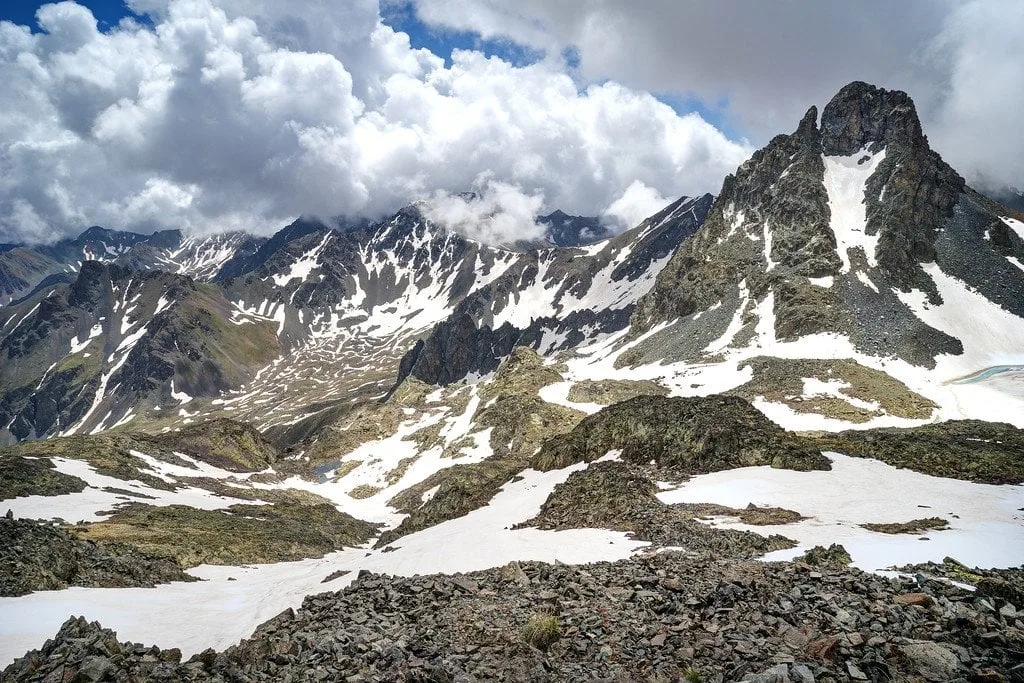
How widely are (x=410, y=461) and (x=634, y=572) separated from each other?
8457cm

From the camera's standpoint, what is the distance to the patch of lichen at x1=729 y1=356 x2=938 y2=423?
70.9 meters

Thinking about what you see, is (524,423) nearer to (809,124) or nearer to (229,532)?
(229,532)

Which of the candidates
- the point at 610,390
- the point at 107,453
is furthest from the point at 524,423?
the point at 107,453

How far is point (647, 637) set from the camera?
11.9 meters

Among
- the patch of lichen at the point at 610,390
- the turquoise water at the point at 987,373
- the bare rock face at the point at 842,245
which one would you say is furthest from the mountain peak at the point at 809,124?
the patch of lichen at the point at 610,390

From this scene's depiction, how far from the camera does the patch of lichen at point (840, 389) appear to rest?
70.9 m

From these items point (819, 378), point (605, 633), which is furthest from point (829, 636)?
point (819, 378)

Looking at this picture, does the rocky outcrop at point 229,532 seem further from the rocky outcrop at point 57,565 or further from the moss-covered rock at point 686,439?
the moss-covered rock at point 686,439

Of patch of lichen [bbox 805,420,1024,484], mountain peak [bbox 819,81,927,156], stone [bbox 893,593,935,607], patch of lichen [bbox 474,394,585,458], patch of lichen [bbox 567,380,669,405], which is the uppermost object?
mountain peak [bbox 819,81,927,156]

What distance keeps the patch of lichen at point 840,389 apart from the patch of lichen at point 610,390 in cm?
1456

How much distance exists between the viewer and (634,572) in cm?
1700

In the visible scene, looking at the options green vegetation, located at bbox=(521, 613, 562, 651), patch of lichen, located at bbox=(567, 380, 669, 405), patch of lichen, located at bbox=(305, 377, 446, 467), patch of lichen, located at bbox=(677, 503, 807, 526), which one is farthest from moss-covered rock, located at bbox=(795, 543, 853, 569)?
patch of lichen, located at bbox=(305, 377, 446, 467)

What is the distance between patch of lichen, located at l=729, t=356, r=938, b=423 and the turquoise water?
47.1 ft

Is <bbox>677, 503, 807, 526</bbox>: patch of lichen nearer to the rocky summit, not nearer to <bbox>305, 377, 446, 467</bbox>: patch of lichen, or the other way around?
the rocky summit
